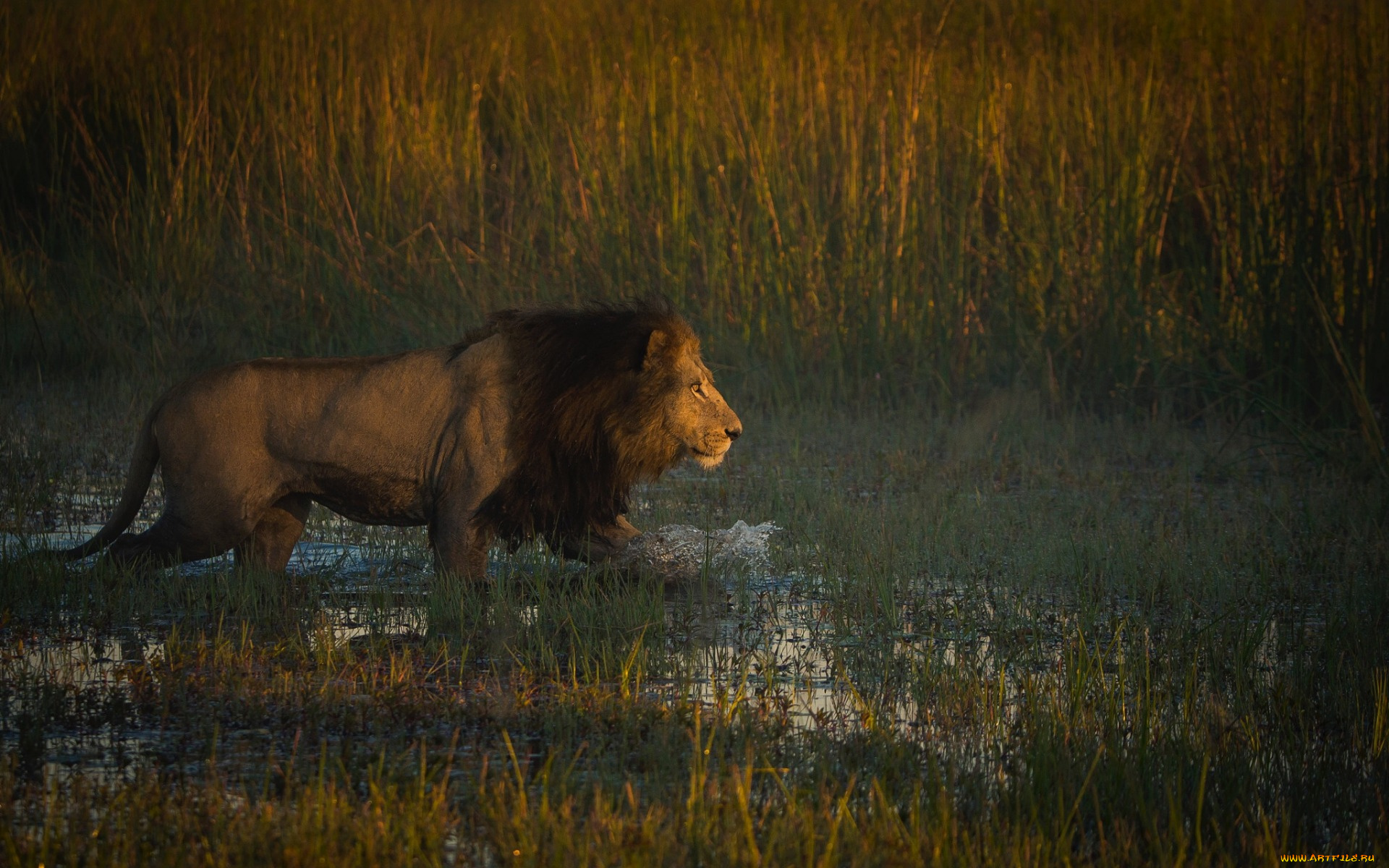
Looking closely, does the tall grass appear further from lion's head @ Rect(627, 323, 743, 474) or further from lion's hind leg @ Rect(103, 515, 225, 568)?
lion's hind leg @ Rect(103, 515, 225, 568)

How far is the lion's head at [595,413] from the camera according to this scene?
5051 millimetres

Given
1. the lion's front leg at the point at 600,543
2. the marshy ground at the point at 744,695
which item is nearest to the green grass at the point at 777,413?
the marshy ground at the point at 744,695

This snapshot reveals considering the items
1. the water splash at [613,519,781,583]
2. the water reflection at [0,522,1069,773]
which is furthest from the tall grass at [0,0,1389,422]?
the water reflection at [0,522,1069,773]

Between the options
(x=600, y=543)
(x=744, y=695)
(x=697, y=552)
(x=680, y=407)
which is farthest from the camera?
(x=697, y=552)

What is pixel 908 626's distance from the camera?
461 cm

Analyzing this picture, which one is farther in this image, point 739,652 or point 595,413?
point 595,413

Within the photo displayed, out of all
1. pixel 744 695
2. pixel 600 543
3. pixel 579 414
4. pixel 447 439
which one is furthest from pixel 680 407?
pixel 744 695

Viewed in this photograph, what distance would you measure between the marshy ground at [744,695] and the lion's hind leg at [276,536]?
0.58 feet

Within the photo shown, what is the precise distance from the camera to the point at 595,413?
515 cm

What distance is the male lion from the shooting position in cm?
482

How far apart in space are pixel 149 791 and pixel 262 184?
791 centimetres

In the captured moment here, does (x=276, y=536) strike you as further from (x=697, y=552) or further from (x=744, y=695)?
(x=744, y=695)

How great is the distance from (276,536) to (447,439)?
70cm

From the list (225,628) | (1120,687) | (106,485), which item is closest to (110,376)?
(106,485)
